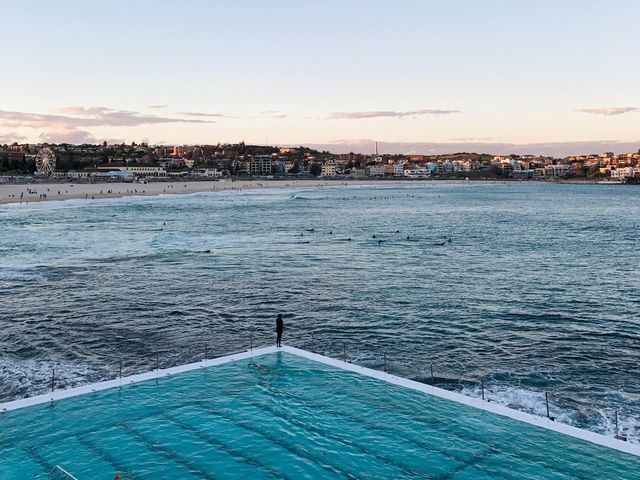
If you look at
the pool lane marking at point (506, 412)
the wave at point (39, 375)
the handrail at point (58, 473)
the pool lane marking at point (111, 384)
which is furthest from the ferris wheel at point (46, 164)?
the handrail at point (58, 473)

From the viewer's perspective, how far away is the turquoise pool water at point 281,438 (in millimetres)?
10414

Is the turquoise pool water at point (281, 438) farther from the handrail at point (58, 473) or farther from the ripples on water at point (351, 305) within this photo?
the ripples on water at point (351, 305)

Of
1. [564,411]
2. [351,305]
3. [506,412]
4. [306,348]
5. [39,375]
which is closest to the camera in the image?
[506,412]

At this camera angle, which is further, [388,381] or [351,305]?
[351,305]

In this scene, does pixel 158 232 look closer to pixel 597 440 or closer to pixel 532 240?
pixel 532 240

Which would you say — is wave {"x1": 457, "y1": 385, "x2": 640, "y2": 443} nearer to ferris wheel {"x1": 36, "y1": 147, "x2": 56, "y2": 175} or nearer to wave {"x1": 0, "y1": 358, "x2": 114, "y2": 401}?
wave {"x1": 0, "y1": 358, "x2": 114, "y2": 401}

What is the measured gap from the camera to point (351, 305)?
89.4 ft

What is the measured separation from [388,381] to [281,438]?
4.08 metres

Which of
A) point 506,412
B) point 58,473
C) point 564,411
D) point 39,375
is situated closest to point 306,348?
point 39,375

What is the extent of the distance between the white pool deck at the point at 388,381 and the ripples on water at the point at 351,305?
2.39 meters

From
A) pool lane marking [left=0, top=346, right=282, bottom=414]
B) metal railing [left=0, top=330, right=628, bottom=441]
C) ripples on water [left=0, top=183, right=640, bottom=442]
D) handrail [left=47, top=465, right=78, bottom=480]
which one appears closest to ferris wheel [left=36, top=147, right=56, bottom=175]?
ripples on water [left=0, top=183, right=640, bottom=442]

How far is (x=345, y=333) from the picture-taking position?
22.4 metres

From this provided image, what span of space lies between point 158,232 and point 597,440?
5039 cm

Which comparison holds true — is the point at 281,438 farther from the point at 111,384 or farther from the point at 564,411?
the point at 564,411
